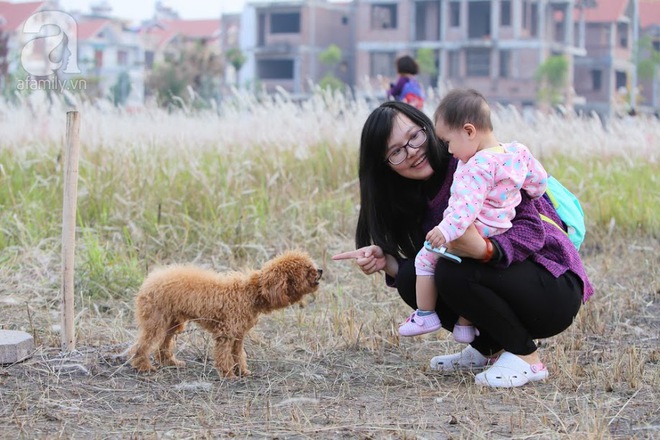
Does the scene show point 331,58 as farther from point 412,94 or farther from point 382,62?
point 412,94

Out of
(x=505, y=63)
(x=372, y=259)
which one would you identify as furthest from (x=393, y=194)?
(x=505, y=63)

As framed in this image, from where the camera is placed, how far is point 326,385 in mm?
3395

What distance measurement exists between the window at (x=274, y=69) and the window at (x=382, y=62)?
5.63 metres

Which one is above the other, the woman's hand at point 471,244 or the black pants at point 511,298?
the woman's hand at point 471,244

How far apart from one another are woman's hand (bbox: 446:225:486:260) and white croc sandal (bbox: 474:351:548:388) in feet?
1.36

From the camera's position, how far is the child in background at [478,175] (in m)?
3.08

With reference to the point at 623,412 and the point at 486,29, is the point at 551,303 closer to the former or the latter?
the point at 623,412

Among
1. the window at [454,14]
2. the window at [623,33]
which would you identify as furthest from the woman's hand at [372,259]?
the window at [623,33]

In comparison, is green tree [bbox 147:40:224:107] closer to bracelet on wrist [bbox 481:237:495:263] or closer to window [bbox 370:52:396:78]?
window [bbox 370:52:396:78]

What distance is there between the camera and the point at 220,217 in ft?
19.4

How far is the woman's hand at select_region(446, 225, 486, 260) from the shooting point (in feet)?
10.2

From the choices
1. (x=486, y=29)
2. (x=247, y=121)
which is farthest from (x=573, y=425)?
(x=486, y=29)

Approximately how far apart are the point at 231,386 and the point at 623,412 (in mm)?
1347

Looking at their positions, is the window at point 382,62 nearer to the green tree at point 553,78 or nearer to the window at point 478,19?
the window at point 478,19
